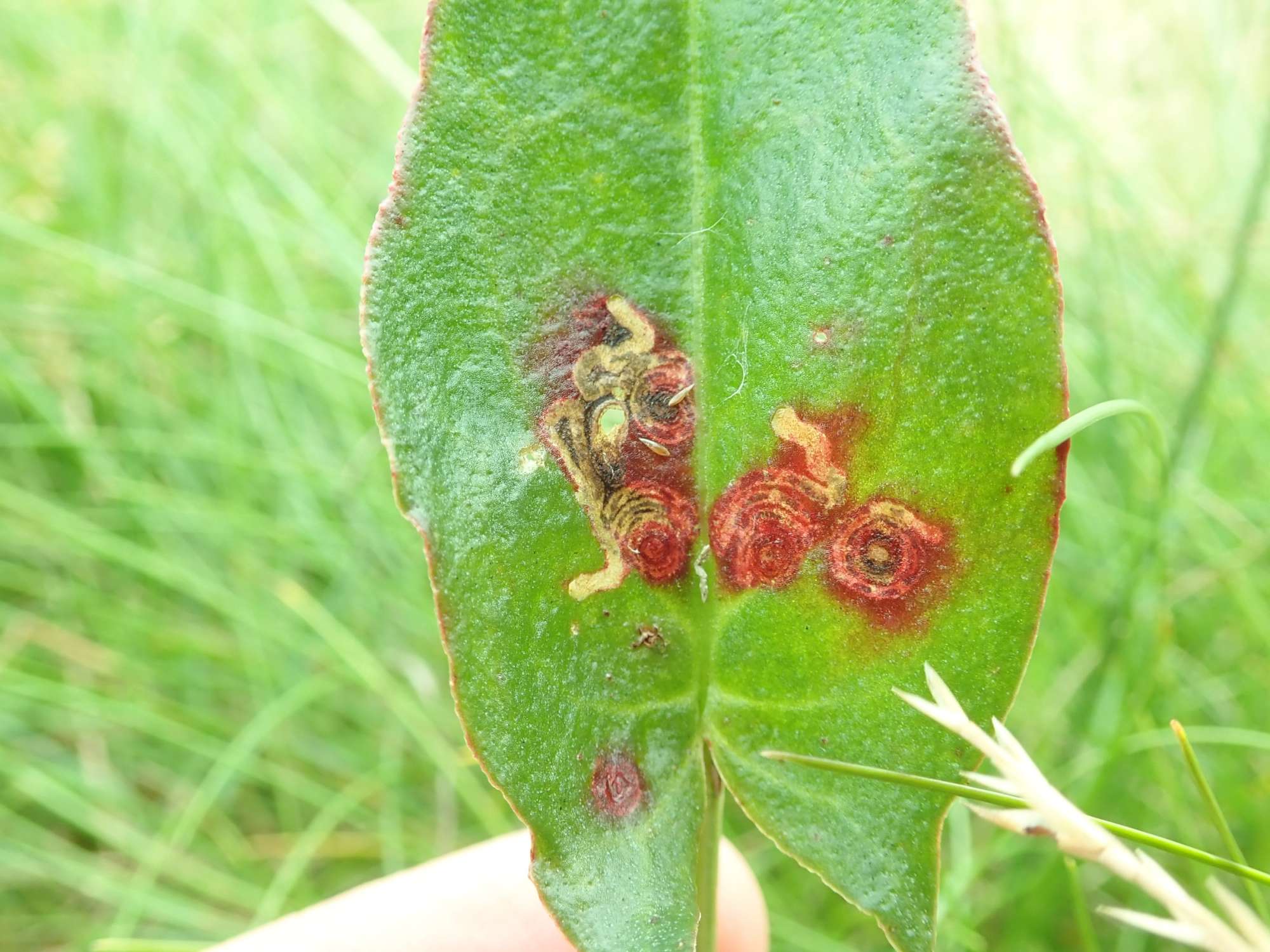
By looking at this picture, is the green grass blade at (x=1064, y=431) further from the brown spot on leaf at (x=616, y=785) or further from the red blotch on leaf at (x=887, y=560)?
the brown spot on leaf at (x=616, y=785)

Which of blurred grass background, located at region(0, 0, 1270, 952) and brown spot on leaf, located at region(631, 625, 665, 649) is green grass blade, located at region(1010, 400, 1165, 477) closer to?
brown spot on leaf, located at region(631, 625, 665, 649)

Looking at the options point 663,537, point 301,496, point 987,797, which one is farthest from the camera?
point 301,496

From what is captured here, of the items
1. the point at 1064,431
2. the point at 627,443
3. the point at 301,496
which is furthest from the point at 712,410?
the point at 301,496

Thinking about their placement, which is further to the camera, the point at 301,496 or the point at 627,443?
the point at 301,496

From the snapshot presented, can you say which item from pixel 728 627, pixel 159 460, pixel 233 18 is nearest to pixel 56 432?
pixel 159 460

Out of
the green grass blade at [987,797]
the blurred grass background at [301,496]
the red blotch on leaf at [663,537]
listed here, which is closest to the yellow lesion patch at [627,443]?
the red blotch on leaf at [663,537]

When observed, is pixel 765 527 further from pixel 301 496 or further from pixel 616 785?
pixel 301 496
